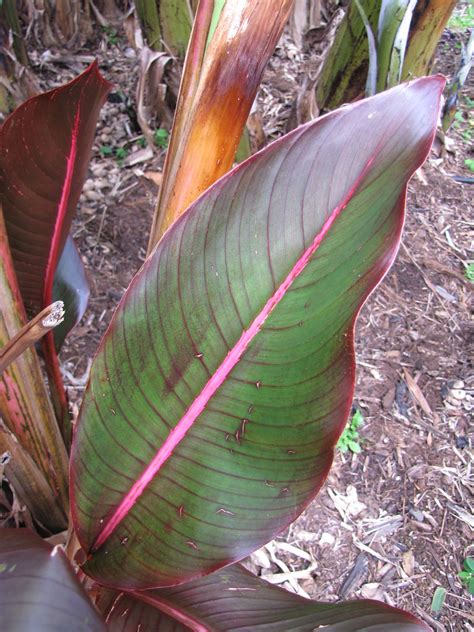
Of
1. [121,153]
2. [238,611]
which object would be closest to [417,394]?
[238,611]

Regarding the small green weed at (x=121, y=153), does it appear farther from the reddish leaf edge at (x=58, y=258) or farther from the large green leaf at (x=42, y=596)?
the large green leaf at (x=42, y=596)

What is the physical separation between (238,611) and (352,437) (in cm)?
59

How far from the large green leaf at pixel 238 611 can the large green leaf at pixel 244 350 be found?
0.22 ft

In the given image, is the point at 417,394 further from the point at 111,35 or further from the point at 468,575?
the point at 111,35

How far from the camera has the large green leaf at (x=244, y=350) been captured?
0.45 meters

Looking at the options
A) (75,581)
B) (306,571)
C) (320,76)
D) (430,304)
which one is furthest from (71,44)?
(75,581)

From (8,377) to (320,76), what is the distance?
1.20 m

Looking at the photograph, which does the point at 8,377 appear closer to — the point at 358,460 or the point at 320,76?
the point at 358,460

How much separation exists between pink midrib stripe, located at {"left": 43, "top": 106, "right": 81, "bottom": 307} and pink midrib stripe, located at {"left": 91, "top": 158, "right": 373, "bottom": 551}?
35 cm

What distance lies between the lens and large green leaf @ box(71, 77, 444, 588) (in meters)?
0.45

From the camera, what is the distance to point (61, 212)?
72 centimetres

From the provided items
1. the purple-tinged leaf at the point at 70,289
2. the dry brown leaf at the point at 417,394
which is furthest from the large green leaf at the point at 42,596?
the dry brown leaf at the point at 417,394

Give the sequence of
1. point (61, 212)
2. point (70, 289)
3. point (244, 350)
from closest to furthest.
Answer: point (244, 350) → point (61, 212) → point (70, 289)

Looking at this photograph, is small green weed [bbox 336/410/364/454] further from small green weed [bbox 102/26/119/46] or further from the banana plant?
small green weed [bbox 102/26/119/46]
